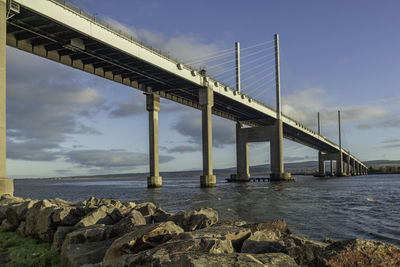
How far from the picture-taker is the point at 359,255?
5.70m

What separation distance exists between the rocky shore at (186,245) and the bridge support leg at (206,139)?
4480 cm

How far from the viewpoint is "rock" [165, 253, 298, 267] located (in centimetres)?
481

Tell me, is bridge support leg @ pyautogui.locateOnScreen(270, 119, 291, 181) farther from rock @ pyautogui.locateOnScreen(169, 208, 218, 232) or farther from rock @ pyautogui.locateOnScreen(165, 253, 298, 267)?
rock @ pyautogui.locateOnScreen(165, 253, 298, 267)

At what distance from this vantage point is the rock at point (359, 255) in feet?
18.1

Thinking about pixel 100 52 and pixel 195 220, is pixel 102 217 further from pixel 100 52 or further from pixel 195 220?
pixel 100 52

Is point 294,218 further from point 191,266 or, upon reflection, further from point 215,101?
point 215,101

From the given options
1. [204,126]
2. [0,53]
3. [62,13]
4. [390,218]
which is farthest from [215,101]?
[390,218]

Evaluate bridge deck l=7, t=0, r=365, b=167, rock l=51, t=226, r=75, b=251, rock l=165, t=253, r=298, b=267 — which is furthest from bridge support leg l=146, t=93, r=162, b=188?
rock l=165, t=253, r=298, b=267

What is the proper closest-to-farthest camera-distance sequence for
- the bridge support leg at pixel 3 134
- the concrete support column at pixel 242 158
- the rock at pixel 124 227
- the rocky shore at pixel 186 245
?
the rocky shore at pixel 186 245 < the rock at pixel 124 227 < the bridge support leg at pixel 3 134 < the concrete support column at pixel 242 158

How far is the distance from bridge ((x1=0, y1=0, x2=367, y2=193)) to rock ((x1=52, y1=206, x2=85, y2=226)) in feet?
46.0

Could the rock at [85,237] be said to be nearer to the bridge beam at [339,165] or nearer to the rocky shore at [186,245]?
the rocky shore at [186,245]

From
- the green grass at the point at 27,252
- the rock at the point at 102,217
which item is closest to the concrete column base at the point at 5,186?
A: the green grass at the point at 27,252

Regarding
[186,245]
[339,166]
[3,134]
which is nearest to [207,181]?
[3,134]

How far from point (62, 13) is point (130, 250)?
107 ft
